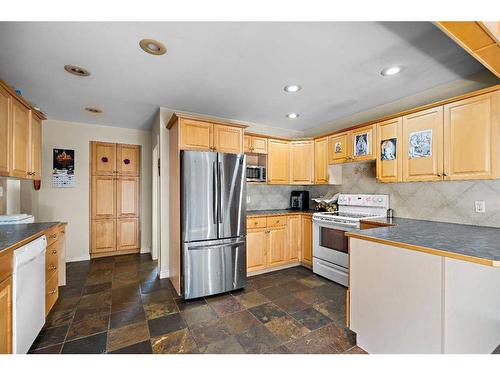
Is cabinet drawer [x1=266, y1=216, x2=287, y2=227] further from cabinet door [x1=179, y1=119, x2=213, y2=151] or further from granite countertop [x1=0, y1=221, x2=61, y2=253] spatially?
granite countertop [x1=0, y1=221, x2=61, y2=253]

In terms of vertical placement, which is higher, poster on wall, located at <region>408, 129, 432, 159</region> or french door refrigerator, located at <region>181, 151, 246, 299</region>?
poster on wall, located at <region>408, 129, 432, 159</region>

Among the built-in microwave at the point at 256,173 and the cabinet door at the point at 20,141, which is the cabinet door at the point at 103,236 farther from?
the built-in microwave at the point at 256,173

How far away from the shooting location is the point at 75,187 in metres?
3.93

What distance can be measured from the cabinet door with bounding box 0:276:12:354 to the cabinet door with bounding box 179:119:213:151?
180 centimetres

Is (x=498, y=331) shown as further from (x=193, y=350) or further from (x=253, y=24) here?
(x=253, y=24)

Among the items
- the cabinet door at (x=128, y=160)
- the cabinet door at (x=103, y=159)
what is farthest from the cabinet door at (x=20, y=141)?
the cabinet door at (x=128, y=160)

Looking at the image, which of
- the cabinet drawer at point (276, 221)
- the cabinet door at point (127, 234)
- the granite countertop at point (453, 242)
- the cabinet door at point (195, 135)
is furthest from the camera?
the cabinet door at point (127, 234)

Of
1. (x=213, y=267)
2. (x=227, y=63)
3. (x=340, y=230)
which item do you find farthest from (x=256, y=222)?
(x=227, y=63)

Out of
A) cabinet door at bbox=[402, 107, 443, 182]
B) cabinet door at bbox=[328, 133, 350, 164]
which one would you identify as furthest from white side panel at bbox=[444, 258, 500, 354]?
cabinet door at bbox=[328, 133, 350, 164]

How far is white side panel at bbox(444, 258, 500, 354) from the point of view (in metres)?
1.26

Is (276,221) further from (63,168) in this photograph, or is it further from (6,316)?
(63,168)

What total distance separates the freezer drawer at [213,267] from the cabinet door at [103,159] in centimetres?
275

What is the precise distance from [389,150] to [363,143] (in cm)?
36

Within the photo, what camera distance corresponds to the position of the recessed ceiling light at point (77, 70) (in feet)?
6.83
